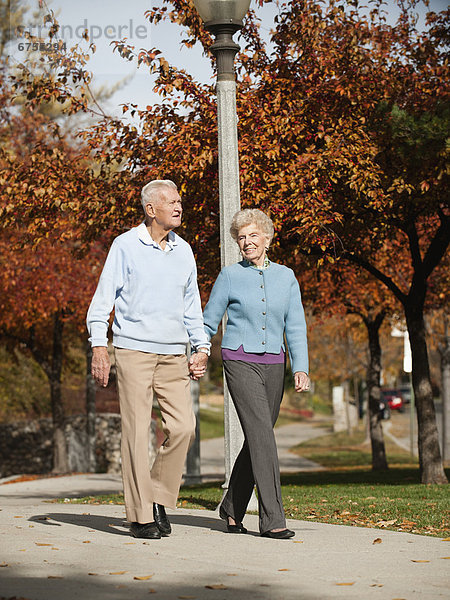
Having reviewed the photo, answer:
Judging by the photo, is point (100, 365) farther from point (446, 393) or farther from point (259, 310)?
point (446, 393)

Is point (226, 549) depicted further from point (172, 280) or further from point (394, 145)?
point (394, 145)

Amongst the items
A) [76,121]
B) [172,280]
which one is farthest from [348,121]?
[76,121]

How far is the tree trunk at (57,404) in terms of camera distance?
2319 cm

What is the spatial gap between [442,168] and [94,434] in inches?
547

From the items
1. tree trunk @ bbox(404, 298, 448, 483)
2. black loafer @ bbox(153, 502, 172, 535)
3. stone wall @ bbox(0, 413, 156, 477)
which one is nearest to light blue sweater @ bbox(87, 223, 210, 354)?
black loafer @ bbox(153, 502, 172, 535)

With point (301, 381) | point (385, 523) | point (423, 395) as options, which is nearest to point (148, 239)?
point (301, 381)

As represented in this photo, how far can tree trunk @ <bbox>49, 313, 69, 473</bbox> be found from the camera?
23188 millimetres

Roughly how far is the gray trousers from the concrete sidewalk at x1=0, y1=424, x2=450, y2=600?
215 millimetres

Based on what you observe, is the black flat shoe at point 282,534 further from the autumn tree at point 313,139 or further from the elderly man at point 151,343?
the autumn tree at point 313,139

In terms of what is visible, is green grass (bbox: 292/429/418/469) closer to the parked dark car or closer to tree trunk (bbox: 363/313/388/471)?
tree trunk (bbox: 363/313/388/471)

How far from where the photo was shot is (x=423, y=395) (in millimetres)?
14461

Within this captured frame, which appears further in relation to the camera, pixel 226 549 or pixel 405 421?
pixel 405 421

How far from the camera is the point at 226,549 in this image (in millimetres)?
5801

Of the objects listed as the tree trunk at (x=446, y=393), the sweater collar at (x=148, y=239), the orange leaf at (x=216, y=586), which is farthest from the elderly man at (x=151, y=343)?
the tree trunk at (x=446, y=393)
